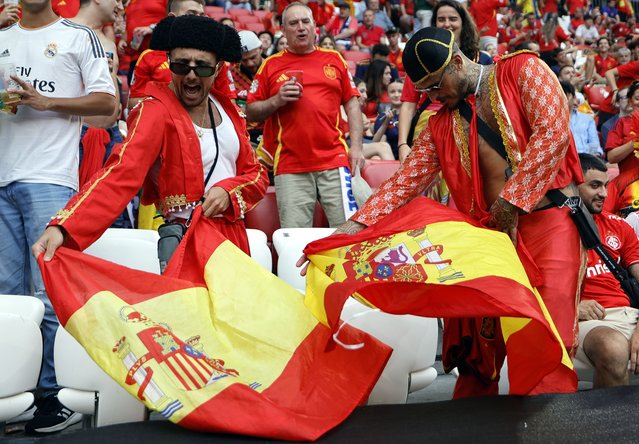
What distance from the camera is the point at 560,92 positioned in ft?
11.0

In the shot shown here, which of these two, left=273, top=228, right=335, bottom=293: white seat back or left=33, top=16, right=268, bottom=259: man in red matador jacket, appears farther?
left=273, top=228, right=335, bottom=293: white seat back

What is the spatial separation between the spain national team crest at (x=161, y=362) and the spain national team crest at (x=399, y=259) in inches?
26.6

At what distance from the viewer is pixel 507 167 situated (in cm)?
352

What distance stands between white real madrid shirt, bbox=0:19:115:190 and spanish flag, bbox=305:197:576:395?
1507 millimetres

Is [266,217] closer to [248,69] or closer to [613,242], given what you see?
[248,69]

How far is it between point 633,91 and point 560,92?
430cm

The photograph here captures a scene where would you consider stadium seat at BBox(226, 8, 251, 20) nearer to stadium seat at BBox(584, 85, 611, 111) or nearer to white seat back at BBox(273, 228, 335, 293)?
stadium seat at BBox(584, 85, 611, 111)

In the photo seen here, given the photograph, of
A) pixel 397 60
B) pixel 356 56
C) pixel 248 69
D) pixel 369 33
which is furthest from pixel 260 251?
pixel 369 33

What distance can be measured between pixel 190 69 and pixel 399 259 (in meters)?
1.15

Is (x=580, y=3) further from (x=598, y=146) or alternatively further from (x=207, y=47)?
(x=207, y=47)

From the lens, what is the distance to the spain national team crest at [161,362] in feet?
9.42

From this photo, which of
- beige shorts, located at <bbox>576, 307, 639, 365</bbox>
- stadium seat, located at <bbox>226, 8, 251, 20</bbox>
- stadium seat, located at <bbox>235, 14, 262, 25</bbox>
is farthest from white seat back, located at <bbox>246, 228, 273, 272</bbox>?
stadium seat, located at <bbox>226, 8, 251, 20</bbox>

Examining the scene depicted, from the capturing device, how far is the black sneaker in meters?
3.79

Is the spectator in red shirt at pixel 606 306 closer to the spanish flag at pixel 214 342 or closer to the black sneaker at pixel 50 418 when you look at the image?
the spanish flag at pixel 214 342
